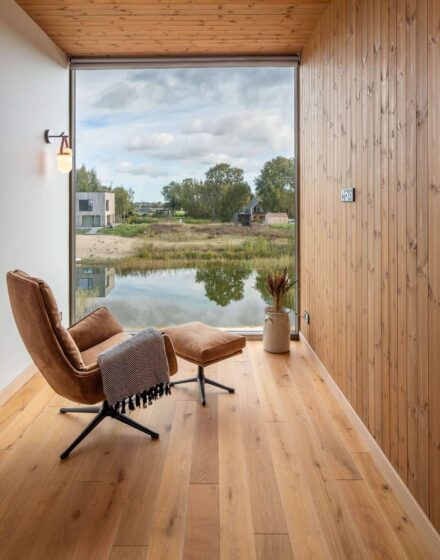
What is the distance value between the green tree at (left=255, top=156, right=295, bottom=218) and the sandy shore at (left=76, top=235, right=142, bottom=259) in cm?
135

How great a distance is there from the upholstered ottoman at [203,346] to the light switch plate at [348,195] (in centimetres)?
113

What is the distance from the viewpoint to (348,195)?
107 inches

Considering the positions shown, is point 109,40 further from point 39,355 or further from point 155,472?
point 155,472

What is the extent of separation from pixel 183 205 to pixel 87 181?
98cm

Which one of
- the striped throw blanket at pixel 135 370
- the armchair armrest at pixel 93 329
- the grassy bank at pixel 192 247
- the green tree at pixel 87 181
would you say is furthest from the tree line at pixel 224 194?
the striped throw blanket at pixel 135 370

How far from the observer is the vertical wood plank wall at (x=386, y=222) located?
5.64 ft

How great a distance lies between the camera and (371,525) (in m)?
1.81

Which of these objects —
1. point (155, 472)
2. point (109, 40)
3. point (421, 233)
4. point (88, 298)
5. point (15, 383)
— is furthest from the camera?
point (88, 298)

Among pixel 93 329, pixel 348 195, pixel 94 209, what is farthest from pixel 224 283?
pixel 348 195

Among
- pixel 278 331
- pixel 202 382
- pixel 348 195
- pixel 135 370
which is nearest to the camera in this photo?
pixel 135 370

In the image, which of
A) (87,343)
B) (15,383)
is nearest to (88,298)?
(15,383)

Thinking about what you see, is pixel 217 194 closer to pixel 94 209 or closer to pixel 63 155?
pixel 94 209

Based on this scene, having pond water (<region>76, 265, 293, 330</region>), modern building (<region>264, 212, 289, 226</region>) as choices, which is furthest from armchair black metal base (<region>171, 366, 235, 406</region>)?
modern building (<region>264, 212, 289, 226</region>)

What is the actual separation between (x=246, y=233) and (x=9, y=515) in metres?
3.23
